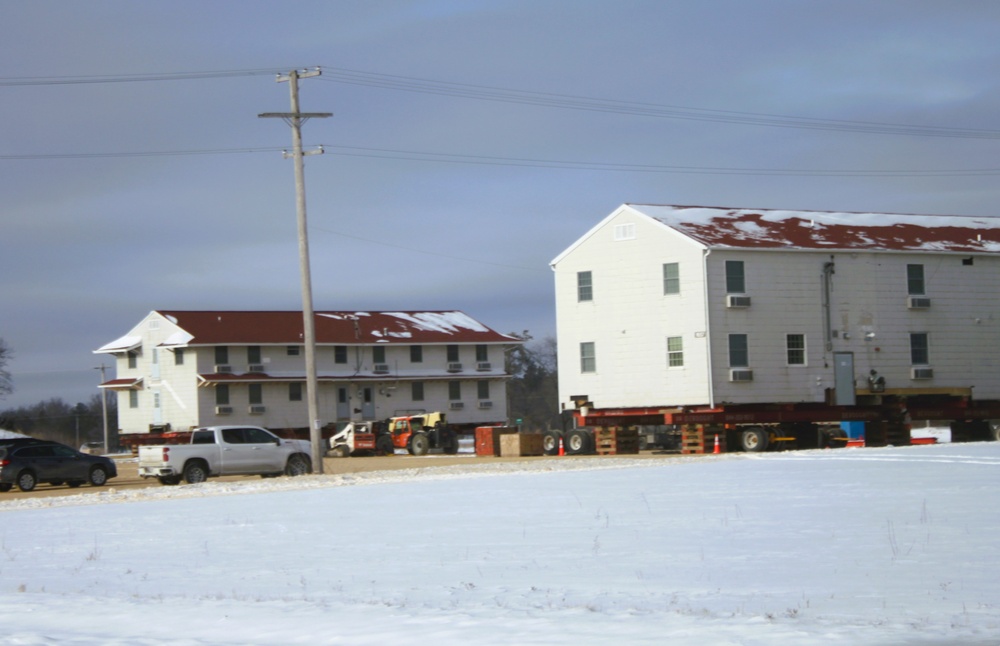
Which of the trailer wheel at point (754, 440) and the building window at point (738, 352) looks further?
the building window at point (738, 352)

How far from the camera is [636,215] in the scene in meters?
46.4

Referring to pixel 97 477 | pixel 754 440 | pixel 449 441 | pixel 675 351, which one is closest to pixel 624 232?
pixel 675 351

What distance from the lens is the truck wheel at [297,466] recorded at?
124ft

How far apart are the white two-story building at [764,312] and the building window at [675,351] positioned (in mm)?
56

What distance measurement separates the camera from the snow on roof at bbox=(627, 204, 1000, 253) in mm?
45844

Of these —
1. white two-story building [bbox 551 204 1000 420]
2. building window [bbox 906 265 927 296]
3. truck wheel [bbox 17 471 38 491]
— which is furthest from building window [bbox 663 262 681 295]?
truck wheel [bbox 17 471 38 491]

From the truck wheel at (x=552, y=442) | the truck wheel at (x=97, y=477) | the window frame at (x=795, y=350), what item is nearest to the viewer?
the truck wheel at (x=97, y=477)

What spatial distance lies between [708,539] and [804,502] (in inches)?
199

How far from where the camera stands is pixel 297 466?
1492 inches

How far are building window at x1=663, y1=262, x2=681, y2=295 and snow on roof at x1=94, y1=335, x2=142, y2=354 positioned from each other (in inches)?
1761

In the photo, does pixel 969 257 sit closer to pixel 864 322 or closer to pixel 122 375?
pixel 864 322

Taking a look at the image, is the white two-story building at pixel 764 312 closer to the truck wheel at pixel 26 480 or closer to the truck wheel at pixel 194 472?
the truck wheel at pixel 194 472

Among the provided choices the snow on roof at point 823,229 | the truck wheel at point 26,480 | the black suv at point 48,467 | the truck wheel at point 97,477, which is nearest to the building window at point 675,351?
the snow on roof at point 823,229

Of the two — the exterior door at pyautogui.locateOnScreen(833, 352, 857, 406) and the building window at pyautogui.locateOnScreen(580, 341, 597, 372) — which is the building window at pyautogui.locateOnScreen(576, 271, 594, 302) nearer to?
the building window at pyautogui.locateOnScreen(580, 341, 597, 372)
